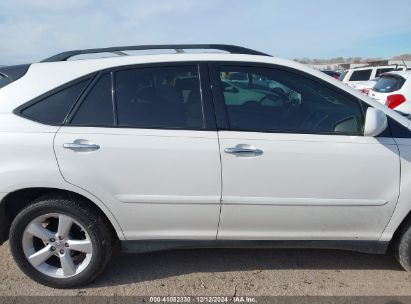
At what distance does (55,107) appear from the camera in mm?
2406

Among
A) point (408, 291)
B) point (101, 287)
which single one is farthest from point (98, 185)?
point (408, 291)

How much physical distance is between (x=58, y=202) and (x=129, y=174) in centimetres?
54

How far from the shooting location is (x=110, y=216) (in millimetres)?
2455

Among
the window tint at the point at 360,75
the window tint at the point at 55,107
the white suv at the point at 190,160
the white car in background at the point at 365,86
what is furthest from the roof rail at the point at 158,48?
the window tint at the point at 360,75

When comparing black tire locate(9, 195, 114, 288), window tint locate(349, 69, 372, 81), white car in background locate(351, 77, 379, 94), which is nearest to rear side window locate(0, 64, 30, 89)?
black tire locate(9, 195, 114, 288)

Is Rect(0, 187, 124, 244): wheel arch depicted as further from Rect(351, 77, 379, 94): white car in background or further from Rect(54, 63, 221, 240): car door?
Rect(351, 77, 379, 94): white car in background

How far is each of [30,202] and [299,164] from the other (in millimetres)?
1896

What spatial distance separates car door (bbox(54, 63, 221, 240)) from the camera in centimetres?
232

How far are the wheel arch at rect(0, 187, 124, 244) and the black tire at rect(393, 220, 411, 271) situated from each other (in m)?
2.02

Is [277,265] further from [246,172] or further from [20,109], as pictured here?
[20,109]

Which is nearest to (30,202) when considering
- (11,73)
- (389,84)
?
(11,73)

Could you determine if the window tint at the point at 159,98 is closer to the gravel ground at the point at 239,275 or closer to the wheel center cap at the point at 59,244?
the wheel center cap at the point at 59,244

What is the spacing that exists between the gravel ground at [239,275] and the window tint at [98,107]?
1.23 m

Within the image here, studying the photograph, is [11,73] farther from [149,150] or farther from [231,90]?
[231,90]
